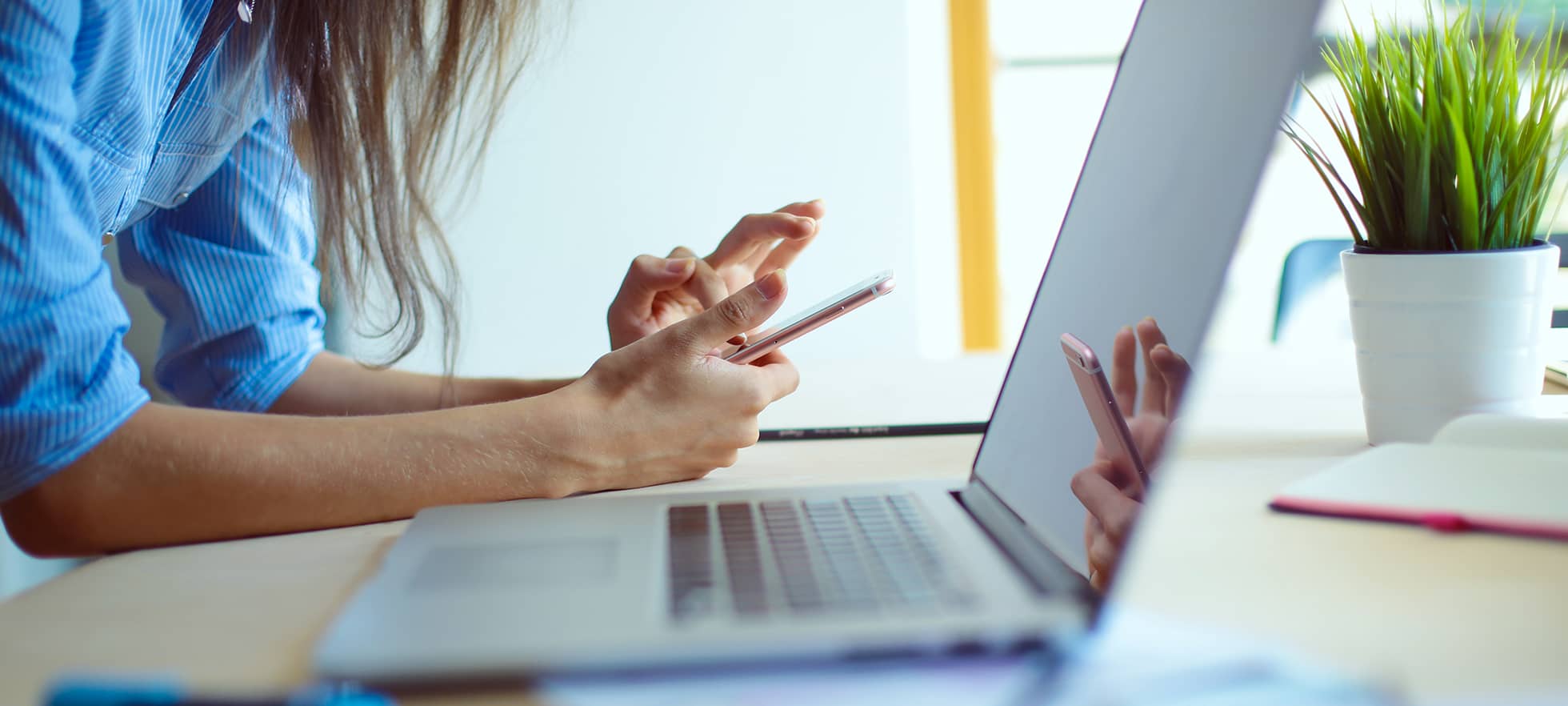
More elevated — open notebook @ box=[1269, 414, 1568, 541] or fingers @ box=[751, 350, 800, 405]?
fingers @ box=[751, 350, 800, 405]

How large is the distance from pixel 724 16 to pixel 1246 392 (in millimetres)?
1854

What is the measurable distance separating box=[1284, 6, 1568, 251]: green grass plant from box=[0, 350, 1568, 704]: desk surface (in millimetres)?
160

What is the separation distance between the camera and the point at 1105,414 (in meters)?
0.46

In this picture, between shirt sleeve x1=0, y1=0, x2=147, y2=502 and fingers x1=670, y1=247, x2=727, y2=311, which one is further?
fingers x1=670, y1=247, x2=727, y2=311

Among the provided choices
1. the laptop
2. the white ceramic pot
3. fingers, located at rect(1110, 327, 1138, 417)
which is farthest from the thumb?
the white ceramic pot

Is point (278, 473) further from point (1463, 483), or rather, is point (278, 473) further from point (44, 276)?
point (1463, 483)

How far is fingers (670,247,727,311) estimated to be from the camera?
82 centimetres

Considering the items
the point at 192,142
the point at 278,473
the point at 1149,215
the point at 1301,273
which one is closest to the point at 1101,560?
the point at 1149,215

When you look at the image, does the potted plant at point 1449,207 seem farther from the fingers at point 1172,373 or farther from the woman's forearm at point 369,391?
the woman's forearm at point 369,391

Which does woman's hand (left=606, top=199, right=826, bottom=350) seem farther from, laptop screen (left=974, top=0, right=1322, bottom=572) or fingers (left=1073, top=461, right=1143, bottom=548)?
fingers (left=1073, top=461, right=1143, bottom=548)

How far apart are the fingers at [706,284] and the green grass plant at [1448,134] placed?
40 cm

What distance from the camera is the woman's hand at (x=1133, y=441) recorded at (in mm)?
419

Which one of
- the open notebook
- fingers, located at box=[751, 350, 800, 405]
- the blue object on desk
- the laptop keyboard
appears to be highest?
the blue object on desk

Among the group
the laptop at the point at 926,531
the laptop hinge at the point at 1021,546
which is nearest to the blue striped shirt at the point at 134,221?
the laptop at the point at 926,531
